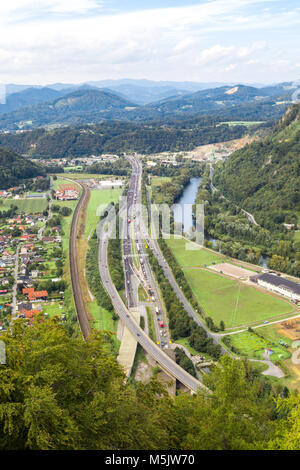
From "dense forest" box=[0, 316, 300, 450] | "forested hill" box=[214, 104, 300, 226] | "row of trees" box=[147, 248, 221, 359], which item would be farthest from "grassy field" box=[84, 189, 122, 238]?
Answer: "dense forest" box=[0, 316, 300, 450]

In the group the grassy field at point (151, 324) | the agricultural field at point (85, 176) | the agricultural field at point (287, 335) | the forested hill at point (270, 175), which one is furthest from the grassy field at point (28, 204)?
the agricultural field at point (287, 335)

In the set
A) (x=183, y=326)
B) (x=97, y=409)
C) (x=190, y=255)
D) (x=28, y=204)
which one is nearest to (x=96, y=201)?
(x=28, y=204)

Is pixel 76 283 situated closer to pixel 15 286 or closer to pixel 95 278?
pixel 95 278

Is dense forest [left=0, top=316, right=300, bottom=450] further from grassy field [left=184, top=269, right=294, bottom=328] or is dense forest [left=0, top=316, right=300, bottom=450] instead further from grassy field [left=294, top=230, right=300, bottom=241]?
grassy field [left=294, top=230, right=300, bottom=241]

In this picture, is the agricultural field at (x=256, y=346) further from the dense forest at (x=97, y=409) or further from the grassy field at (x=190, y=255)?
the dense forest at (x=97, y=409)
